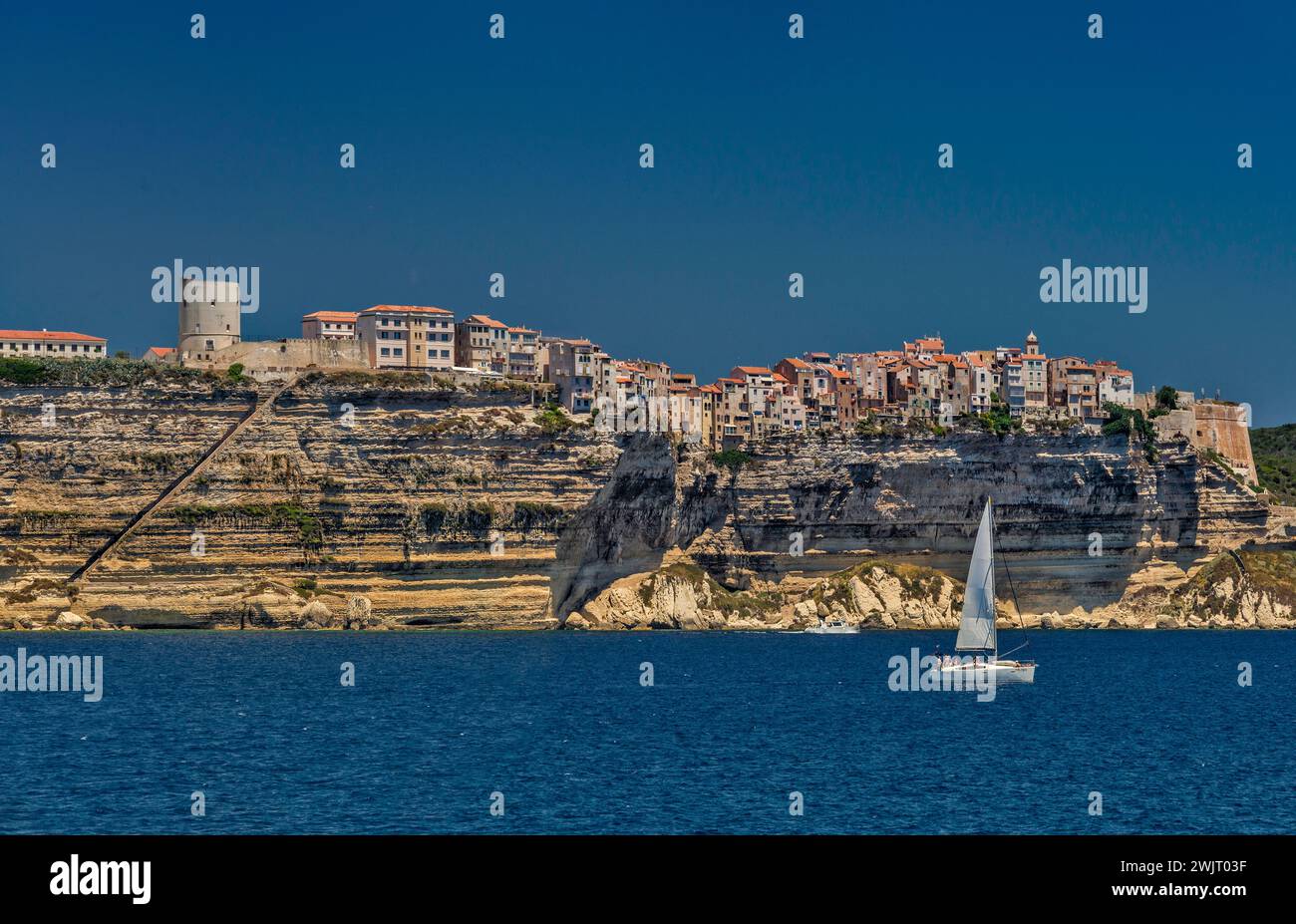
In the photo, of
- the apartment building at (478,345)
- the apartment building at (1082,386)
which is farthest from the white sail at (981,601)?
the apartment building at (1082,386)

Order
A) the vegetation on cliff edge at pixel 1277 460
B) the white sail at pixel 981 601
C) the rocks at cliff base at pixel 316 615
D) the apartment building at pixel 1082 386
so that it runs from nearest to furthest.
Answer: the white sail at pixel 981 601 → the rocks at cliff base at pixel 316 615 → the apartment building at pixel 1082 386 → the vegetation on cliff edge at pixel 1277 460

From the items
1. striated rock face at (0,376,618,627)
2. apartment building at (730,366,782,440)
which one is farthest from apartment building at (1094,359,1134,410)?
striated rock face at (0,376,618,627)

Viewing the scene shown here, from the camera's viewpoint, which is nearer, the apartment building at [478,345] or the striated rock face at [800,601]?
the striated rock face at [800,601]

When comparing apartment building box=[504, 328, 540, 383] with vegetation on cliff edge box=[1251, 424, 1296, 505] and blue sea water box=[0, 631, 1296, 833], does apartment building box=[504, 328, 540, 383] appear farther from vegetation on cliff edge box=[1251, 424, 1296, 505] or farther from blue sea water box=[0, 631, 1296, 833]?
vegetation on cliff edge box=[1251, 424, 1296, 505]

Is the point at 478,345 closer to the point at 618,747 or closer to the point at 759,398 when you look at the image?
the point at 759,398

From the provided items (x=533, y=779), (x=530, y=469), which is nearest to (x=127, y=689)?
(x=533, y=779)

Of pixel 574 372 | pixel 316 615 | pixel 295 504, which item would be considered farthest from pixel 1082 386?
pixel 316 615

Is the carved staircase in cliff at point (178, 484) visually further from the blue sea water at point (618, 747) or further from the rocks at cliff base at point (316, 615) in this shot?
the blue sea water at point (618, 747)
